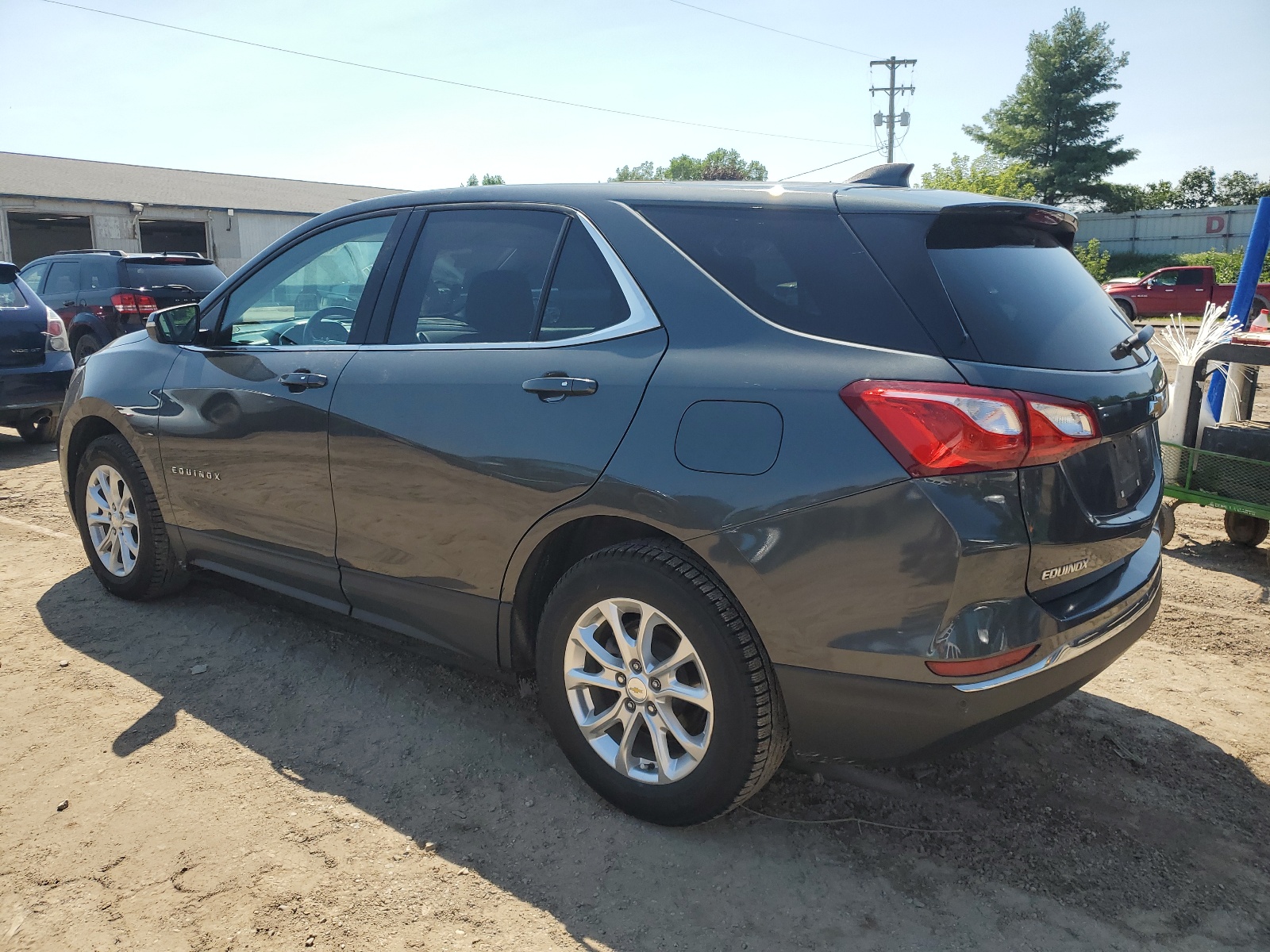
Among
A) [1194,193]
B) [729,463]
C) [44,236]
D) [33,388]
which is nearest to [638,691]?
[729,463]

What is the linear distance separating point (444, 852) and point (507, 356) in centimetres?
145

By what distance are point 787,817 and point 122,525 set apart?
10.9ft

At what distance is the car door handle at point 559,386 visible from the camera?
2.69 m

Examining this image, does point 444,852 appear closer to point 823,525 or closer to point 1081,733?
point 823,525

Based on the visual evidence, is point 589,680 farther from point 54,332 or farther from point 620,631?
point 54,332

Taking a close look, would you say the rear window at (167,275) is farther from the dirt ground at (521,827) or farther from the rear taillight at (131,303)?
the dirt ground at (521,827)

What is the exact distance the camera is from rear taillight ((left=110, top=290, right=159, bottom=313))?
1162 centimetres

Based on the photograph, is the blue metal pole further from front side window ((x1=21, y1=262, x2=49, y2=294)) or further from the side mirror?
front side window ((x1=21, y1=262, x2=49, y2=294))

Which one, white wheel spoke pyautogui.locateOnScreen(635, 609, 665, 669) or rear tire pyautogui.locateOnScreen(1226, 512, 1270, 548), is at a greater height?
white wheel spoke pyautogui.locateOnScreen(635, 609, 665, 669)

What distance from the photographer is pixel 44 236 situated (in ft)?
127

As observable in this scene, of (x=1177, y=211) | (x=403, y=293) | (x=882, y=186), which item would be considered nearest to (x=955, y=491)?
(x=882, y=186)

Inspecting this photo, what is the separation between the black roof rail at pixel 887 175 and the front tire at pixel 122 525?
3.26m

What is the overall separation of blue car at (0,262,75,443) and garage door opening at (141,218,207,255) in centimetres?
2890

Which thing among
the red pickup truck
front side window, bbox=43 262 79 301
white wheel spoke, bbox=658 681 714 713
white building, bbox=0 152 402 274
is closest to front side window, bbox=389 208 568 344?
white wheel spoke, bbox=658 681 714 713
